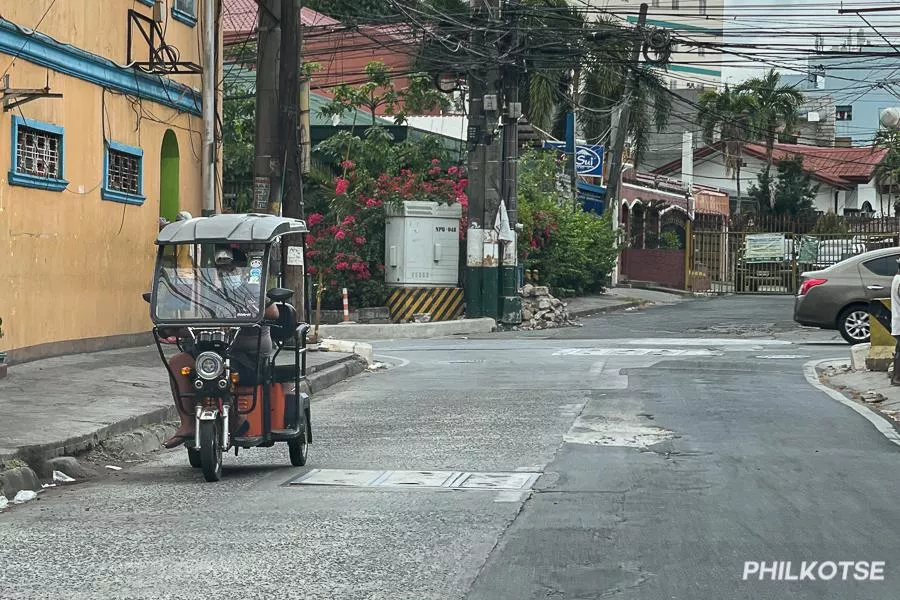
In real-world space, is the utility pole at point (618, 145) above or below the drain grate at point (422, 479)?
above

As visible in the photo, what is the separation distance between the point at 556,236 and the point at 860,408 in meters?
21.7

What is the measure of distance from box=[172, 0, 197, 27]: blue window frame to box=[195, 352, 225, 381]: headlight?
40.8 feet

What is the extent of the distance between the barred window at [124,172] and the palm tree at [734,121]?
39.1 meters

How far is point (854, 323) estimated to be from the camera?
23.4 m

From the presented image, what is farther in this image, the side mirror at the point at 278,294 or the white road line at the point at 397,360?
the white road line at the point at 397,360

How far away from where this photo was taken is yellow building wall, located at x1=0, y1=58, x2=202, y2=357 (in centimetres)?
1577

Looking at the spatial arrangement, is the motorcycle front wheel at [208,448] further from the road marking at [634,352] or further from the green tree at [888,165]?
the green tree at [888,165]

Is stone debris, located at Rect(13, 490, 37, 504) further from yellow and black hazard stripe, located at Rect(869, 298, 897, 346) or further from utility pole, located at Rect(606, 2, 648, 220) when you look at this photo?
utility pole, located at Rect(606, 2, 648, 220)

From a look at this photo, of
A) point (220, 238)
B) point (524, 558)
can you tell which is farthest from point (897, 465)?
point (220, 238)

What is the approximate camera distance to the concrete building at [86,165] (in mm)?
15797

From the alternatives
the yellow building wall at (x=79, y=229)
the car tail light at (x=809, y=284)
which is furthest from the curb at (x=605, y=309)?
the yellow building wall at (x=79, y=229)

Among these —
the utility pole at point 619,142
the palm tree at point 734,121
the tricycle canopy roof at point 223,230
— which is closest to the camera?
the tricycle canopy roof at point 223,230

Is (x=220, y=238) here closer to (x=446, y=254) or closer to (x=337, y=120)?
(x=446, y=254)

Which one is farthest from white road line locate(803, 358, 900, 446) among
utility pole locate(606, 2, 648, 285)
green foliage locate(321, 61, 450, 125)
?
utility pole locate(606, 2, 648, 285)
